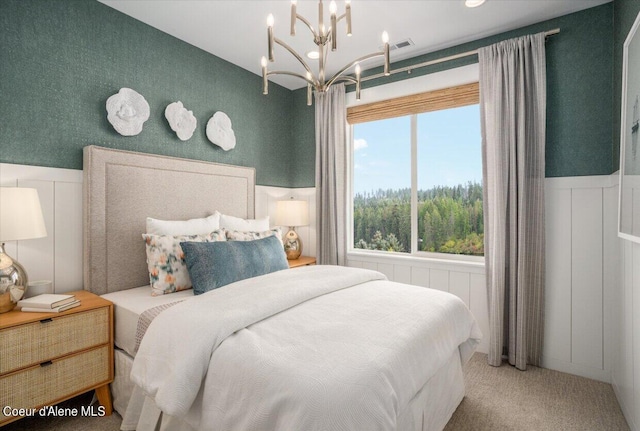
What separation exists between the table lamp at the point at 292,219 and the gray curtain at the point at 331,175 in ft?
0.56

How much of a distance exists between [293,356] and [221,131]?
8.43 ft

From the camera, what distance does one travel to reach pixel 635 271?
1.87 metres

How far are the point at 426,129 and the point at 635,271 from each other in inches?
80.5

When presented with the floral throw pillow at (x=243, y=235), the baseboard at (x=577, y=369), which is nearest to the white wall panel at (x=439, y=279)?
the baseboard at (x=577, y=369)

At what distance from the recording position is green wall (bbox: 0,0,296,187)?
215 centimetres

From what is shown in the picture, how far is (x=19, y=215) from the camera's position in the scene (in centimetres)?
183

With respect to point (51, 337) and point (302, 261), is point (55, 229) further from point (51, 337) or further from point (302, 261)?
point (302, 261)

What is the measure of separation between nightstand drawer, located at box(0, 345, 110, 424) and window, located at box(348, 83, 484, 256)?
2.60 m

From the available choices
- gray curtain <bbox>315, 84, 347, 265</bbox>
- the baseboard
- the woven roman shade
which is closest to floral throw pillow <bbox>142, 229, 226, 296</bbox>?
gray curtain <bbox>315, 84, 347, 265</bbox>

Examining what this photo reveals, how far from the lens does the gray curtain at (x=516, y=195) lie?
2.66 meters

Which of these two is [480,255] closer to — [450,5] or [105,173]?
[450,5]

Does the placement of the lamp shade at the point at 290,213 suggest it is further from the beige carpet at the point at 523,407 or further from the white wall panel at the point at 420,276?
the beige carpet at the point at 523,407

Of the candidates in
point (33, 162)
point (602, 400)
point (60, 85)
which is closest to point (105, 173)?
point (33, 162)

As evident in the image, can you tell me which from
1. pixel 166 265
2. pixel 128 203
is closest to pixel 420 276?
pixel 166 265
